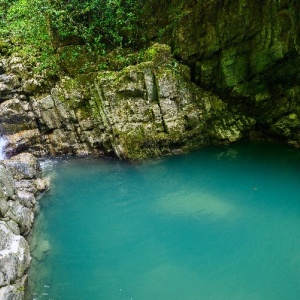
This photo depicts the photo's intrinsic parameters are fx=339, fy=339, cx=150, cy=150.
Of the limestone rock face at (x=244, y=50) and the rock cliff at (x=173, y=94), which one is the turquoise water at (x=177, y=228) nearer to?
the rock cliff at (x=173, y=94)

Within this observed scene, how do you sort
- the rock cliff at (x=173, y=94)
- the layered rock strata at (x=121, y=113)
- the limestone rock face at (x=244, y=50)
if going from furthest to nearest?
the layered rock strata at (x=121, y=113), the rock cliff at (x=173, y=94), the limestone rock face at (x=244, y=50)

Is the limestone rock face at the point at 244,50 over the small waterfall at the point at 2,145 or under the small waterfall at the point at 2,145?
over

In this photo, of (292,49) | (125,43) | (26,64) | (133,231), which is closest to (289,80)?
(292,49)

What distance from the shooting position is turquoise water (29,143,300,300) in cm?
887

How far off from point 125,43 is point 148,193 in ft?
25.1

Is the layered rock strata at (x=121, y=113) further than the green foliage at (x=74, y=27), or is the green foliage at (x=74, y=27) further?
the green foliage at (x=74, y=27)

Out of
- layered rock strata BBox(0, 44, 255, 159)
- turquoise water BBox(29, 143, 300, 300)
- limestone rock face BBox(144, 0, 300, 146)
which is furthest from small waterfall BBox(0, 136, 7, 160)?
limestone rock face BBox(144, 0, 300, 146)

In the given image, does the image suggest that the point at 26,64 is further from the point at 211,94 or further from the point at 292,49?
the point at 292,49

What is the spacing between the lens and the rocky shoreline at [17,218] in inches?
333

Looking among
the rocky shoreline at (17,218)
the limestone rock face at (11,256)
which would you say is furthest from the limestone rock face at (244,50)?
the limestone rock face at (11,256)

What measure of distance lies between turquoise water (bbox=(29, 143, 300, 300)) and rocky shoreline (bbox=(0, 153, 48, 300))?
0.50m

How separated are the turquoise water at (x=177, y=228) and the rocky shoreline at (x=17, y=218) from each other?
1.65 feet

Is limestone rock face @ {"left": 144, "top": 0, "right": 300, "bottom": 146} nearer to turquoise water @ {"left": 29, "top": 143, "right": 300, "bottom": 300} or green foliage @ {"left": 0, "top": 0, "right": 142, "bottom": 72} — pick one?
green foliage @ {"left": 0, "top": 0, "right": 142, "bottom": 72}

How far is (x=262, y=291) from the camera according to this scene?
8406mm
